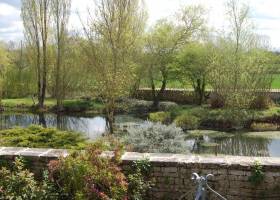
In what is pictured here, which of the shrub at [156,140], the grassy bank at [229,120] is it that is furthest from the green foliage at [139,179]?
the grassy bank at [229,120]

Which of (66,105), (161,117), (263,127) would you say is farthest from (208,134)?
(66,105)

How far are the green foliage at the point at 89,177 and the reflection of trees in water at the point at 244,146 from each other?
34.0 feet

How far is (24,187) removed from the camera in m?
6.41

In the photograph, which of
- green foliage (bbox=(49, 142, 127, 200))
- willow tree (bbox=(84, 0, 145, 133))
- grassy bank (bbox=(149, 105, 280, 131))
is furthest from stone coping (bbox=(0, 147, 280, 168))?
grassy bank (bbox=(149, 105, 280, 131))

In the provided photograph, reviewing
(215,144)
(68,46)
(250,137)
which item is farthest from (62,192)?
(68,46)

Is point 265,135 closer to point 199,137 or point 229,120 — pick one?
point 199,137

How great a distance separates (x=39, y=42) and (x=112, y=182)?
27.5 metres

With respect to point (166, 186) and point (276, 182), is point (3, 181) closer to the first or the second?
A: point (166, 186)

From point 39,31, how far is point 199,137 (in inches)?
690

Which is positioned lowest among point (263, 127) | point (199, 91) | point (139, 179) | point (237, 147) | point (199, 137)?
point (237, 147)

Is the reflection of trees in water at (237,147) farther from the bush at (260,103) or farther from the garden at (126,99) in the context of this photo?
the bush at (260,103)

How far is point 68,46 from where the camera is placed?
31.9 metres

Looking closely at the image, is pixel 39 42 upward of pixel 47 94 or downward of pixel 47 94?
upward

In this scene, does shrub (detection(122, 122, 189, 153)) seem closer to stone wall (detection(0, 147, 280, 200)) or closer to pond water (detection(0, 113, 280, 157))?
pond water (detection(0, 113, 280, 157))
